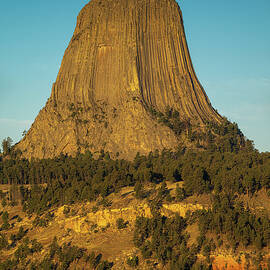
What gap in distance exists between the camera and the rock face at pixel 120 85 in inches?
4653

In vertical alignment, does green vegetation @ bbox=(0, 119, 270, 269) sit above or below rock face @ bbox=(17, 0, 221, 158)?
below

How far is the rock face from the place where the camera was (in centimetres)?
11819

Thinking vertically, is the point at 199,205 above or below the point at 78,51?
below

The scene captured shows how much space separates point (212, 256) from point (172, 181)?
24.9 metres

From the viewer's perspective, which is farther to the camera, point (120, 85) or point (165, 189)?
point (120, 85)

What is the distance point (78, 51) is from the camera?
448 ft

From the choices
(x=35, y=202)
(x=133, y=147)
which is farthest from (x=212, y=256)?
(x=133, y=147)

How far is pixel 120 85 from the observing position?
5007 inches

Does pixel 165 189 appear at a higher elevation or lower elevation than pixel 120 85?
lower

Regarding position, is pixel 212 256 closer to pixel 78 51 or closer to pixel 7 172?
pixel 7 172

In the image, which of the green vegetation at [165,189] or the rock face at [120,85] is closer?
the green vegetation at [165,189]

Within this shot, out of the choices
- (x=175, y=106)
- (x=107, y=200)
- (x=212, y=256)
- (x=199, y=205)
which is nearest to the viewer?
(x=212, y=256)

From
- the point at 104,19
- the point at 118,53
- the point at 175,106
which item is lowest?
the point at 175,106

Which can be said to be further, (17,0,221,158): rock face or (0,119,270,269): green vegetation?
(17,0,221,158): rock face
